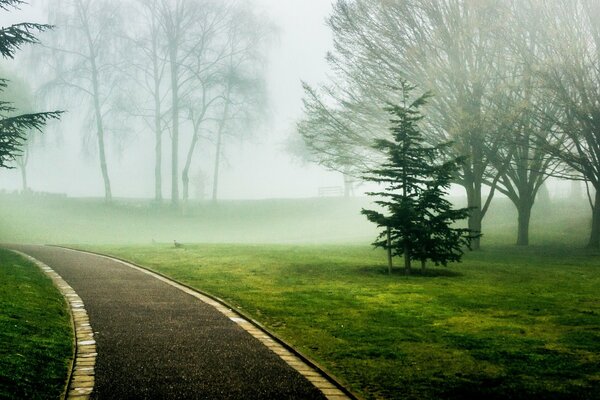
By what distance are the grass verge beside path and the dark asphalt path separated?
73cm

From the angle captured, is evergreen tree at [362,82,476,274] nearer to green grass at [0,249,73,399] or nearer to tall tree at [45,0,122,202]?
green grass at [0,249,73,399]

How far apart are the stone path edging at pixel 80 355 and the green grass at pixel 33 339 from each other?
0.31 ft

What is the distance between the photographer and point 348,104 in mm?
25578

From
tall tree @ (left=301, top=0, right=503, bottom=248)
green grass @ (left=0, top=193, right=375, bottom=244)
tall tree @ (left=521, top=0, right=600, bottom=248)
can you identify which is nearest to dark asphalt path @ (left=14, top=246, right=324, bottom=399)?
tall tree @ (left=301, top=0, right=503, bottom=248)

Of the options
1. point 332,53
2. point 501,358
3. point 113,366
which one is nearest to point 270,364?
point 113,366

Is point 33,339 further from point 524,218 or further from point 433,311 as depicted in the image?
point 524,218

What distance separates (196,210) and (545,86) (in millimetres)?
31181

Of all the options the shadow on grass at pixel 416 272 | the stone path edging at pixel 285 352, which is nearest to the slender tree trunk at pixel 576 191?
the shadow on grass at pixel 416 272

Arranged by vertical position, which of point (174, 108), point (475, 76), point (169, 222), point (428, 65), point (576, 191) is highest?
point (174, 108)

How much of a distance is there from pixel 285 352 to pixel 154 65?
40.1m

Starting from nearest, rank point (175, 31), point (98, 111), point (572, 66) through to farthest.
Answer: point (572, 66), point (98, 111), point (175, 31)

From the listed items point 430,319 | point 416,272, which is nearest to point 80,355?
point 430,319

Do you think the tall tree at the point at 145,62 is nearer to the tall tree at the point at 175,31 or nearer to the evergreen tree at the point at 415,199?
the tall tree at the point at 175,31

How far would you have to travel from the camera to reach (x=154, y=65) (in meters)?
44.4
